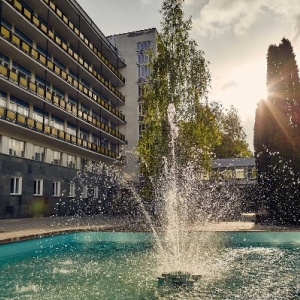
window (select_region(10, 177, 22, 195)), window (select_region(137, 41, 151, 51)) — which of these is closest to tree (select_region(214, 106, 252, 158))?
window (select_region(137, 41, 151, 51))

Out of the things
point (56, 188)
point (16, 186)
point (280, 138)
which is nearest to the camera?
point (280, 138)

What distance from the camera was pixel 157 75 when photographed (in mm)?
26734

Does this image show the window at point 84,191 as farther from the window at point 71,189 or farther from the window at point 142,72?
the window at point 142,72

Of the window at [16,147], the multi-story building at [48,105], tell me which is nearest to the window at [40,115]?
the multi-story building at [48,105]

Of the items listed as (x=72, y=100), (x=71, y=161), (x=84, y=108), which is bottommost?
(x=71, y=161)

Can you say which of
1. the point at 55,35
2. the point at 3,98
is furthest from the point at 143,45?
the point at 3,98

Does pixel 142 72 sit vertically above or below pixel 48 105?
above

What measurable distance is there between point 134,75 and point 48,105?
19217mm

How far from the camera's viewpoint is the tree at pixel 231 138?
5009 cm

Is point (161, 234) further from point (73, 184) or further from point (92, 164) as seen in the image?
point (92, 164)

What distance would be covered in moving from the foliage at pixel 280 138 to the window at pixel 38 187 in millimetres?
16959

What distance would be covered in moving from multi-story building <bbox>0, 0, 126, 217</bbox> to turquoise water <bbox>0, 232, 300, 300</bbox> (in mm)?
11770

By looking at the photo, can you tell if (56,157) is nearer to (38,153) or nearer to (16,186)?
(38,153)

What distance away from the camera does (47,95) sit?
92.8 feet
